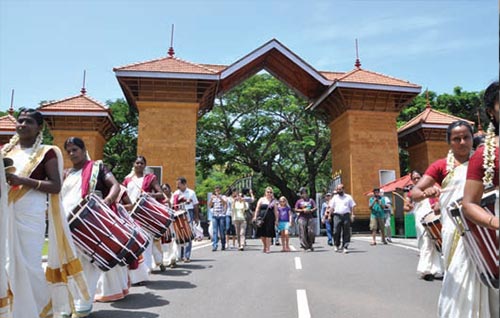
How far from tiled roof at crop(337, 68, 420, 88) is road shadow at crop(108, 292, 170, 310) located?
59.6 ft

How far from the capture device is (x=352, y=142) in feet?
74.0

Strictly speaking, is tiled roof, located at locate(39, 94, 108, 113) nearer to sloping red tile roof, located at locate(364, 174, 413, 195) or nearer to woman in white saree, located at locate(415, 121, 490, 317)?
sloping red tile roof, located at locate(364, 174, 413, 195)

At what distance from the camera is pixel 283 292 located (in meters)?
5.79

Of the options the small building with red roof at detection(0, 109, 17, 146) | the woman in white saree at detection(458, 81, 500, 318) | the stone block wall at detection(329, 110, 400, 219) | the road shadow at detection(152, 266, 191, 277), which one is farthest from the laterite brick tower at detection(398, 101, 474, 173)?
the woman in white saree at detection(458, 81, 500, 318)

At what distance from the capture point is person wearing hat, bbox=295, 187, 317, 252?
1204 centimetres

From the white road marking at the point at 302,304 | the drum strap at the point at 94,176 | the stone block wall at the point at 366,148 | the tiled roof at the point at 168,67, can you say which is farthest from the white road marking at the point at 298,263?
the stone block wall at the point at 366,148

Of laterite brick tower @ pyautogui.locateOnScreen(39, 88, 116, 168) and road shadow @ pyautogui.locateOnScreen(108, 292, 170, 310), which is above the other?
laterite brick tower @ pyautogui.locateOnScreen(39, 88, 116, 168)

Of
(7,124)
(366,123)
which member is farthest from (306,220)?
(7,124)

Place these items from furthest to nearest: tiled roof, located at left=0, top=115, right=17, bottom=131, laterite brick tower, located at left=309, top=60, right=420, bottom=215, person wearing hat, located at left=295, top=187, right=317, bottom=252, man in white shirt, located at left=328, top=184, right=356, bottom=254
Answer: tiled roof, located at left=0, top=115, right=17, bottom=131 < laterite brick tower, located at left=309, top=60, right=420, bottom=215 < person wearing hat, located at left=295, top=187, right=317, bottom=252 < man in white shirt, located at left=328, top=184, right=356, bottom=254

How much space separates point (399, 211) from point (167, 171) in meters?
11.4

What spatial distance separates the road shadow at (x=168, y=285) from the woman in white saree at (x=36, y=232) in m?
2.13

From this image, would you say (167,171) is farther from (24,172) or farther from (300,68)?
(24,172)

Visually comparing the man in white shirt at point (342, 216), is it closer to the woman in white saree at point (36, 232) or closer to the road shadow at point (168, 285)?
the road shadow at point (168, 285)

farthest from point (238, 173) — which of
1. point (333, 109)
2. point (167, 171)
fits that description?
point (167, 171)
